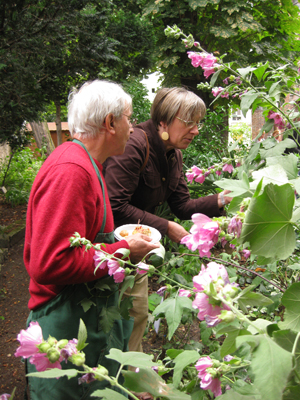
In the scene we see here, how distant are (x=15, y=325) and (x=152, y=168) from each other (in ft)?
7.55

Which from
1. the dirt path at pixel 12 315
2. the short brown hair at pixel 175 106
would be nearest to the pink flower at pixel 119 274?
the short brown hair at pixel 175 106

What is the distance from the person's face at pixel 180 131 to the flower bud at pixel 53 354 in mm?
1649

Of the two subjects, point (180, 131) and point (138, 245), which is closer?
point (138, 245)

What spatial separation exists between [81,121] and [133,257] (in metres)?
0.62

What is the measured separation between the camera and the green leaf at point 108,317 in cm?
119

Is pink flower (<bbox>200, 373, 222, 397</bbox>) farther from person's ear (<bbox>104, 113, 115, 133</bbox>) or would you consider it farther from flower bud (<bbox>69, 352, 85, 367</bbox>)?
person's ear (<bbox>104, 113, 115, 133</bbox>)

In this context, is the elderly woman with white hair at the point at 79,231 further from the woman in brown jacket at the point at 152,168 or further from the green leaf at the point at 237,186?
the green leaf at the point at 237,186

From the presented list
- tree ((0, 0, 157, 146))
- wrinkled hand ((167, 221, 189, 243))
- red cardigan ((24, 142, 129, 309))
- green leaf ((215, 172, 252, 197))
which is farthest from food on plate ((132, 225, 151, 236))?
tree ((0, 0, 157, 146))

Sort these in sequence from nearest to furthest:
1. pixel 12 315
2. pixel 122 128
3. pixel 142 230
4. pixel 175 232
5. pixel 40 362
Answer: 1. pixel 40 362
2. pixel 122 128
3. pixel 142 230
4. pixel 175 232
5. pixel 12 315

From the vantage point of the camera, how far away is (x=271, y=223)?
0.51 m

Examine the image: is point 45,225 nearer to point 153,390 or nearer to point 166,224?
point 153,390

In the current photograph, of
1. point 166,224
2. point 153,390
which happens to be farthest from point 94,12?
point 153,390

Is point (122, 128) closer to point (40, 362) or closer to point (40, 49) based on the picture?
point (40, 362)

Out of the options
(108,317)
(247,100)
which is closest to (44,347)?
(108,317)
